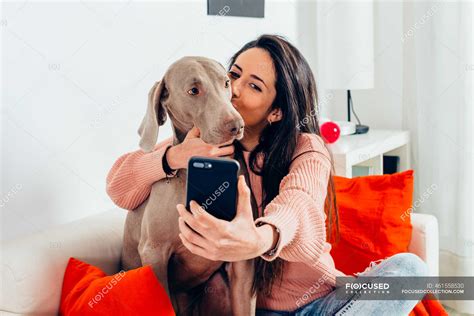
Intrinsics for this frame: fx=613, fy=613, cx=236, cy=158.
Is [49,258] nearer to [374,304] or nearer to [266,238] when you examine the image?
[266,238]

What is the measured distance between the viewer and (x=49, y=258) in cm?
134

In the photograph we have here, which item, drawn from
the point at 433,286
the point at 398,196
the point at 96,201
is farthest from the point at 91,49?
the point at 433,286

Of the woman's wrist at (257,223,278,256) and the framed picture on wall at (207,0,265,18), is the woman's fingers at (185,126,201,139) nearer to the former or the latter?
the woman's wrist at (257,223,278,256)

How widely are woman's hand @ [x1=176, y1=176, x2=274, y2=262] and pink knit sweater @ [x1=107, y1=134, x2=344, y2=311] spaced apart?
0.07 meters

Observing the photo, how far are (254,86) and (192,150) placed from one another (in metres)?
0.29

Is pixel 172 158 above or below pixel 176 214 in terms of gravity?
above

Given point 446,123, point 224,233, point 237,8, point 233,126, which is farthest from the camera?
point 446,123

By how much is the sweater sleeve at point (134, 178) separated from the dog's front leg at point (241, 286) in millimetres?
253

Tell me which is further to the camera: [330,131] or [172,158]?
[330,131]

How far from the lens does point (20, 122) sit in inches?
58.1

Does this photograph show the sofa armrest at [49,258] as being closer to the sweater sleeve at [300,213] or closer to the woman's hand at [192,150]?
the woman's hand at [192,150]

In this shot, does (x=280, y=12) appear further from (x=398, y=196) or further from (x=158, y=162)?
(x=158, y=162)

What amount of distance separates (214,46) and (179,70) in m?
0.96

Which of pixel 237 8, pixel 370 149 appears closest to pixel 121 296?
pixel 237 8
